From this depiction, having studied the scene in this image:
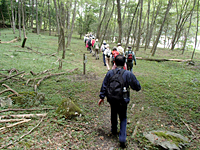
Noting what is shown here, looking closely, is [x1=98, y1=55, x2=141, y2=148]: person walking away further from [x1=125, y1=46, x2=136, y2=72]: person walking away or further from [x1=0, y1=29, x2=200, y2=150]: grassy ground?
[x1=125, y1=46, x2=136, y2=72]: person walking away

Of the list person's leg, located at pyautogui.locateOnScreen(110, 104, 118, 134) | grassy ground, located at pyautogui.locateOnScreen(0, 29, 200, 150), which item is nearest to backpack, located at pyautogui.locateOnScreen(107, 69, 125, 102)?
person's leg, located at pyautogui.locateOnScreen(110, 104, 118, 134)

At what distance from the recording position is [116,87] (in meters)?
3.08

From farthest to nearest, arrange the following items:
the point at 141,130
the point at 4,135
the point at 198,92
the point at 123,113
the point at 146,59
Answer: the point at 146,59 < the point at 198,92 < the point at 141,130 < the point at 123,113 < the point at 4,135

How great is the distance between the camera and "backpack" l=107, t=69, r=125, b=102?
306 centimetres

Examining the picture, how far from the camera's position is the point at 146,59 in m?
15.3

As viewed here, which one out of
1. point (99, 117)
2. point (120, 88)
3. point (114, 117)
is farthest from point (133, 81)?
point (99, 117)

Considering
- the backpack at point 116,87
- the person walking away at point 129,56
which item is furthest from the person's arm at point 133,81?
the person walking away at point 129,56

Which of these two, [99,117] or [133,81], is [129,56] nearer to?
[99,117]

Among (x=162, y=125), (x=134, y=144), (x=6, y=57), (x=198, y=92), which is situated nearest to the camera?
(x=134, y=144)

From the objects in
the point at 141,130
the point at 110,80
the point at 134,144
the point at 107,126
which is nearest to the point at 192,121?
the point at 141,130

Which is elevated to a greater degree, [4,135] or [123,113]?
[123,113]

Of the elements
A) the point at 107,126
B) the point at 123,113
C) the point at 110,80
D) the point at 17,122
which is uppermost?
the point at 110,80

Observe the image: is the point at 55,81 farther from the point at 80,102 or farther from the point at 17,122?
the point at 17,122

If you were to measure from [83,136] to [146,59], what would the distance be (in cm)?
1342
